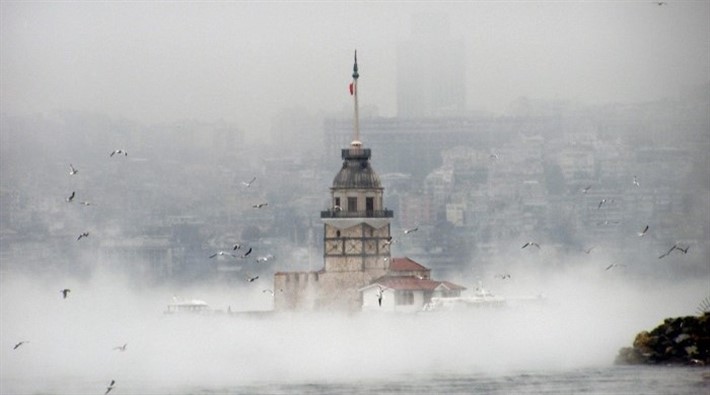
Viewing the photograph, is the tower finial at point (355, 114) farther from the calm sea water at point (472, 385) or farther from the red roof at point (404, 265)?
the calm sea water at point (472, 385)

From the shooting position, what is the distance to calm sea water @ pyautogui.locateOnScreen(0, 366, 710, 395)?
12325 centimetres

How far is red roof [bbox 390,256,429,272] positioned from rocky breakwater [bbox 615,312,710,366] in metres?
16.9

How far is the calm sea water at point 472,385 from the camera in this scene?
123 m

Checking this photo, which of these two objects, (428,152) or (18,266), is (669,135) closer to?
(428,152)

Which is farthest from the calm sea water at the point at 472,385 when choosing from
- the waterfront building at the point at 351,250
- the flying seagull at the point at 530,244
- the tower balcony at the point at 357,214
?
the flying seagull at the point at 530,244

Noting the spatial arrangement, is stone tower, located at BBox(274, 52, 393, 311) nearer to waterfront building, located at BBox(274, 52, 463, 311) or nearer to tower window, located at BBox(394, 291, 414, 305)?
waterfront building, located at BBox(274, 52, 463, 311)

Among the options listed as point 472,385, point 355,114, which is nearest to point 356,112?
point 355,114

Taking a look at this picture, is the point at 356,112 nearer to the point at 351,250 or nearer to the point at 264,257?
the point at 351,250

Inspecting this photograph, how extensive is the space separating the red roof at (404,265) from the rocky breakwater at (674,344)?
1689cm

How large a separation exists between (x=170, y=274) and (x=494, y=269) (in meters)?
15.1

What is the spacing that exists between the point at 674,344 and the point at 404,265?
20.2 meters

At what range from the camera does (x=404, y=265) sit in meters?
152

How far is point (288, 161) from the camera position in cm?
16712

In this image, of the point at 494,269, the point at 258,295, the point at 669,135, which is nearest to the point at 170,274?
the point at 258,295
